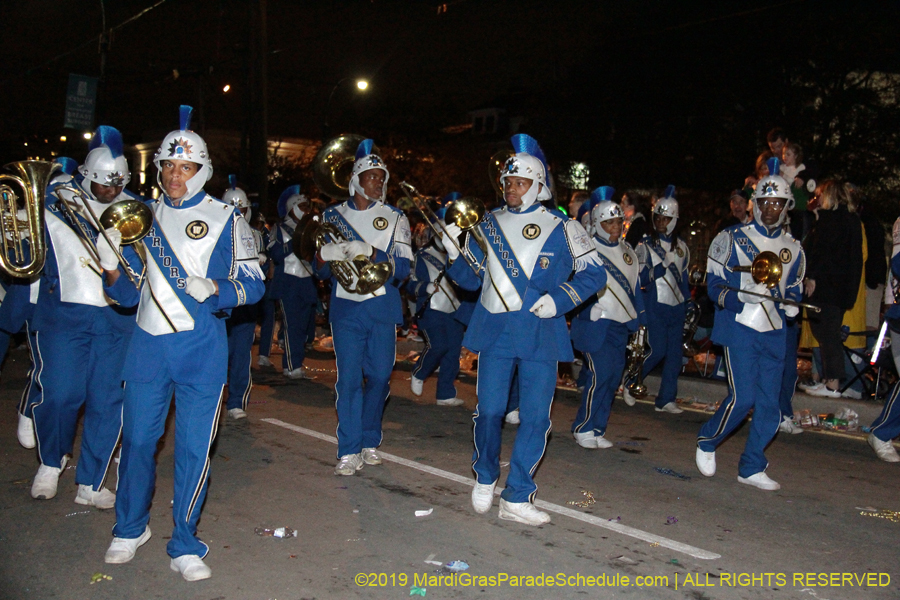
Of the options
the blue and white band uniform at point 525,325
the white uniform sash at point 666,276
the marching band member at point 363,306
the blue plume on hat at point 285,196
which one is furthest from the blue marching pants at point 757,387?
the blue plume on hat at point 285,196

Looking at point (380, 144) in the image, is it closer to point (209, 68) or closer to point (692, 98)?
point (209, 68)

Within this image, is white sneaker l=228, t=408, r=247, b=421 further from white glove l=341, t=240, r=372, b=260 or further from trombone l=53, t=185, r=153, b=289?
trombone l=53, t=185, r=153, b=289

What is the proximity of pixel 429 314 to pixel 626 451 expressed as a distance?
3.21 m

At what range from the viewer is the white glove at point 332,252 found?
634 centimetres

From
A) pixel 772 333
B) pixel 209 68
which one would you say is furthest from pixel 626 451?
pixel 209 68

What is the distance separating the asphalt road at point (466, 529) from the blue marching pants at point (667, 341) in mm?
1743

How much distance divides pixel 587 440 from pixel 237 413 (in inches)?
133

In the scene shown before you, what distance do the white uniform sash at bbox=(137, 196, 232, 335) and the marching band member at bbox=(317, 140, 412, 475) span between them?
1.83m

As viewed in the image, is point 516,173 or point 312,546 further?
point 516,173

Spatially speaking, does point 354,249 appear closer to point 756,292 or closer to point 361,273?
point 361,273

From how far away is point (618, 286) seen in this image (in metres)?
7.94

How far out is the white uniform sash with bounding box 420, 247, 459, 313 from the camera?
32.3 ft

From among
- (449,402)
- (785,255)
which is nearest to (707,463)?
(785,255)

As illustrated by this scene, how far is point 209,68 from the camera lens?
28797 mm
